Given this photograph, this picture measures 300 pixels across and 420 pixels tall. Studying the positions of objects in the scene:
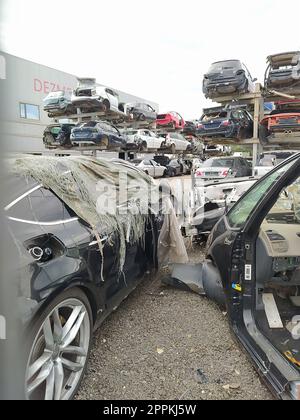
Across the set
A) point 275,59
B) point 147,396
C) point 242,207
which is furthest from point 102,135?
point 147,396

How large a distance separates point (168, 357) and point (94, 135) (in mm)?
13048

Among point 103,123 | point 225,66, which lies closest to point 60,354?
point 225,66

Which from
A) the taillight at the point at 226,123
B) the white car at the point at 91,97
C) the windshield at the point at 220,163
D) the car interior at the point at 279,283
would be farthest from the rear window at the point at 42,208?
the white car at the point at 91,97

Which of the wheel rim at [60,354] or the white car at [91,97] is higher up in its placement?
the white car at [91,97]

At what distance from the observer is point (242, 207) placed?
3.19 m

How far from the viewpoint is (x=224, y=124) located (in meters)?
11.7

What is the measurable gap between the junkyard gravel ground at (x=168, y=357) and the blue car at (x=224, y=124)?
938 centimetres

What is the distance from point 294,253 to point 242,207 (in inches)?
24.5

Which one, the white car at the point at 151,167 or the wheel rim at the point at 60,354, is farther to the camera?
the white car at the point at 151,167

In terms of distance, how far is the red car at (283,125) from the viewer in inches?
411

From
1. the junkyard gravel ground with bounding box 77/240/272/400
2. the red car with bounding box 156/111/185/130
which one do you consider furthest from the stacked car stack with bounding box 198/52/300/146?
the red car with bounding box 156/111/185/130

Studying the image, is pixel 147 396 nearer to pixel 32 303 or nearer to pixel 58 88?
pixel 32 303

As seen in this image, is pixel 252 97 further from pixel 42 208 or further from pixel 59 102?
pixel 42 208

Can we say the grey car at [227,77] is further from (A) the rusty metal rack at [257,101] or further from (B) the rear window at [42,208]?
(B) the rear window at [42,208]
